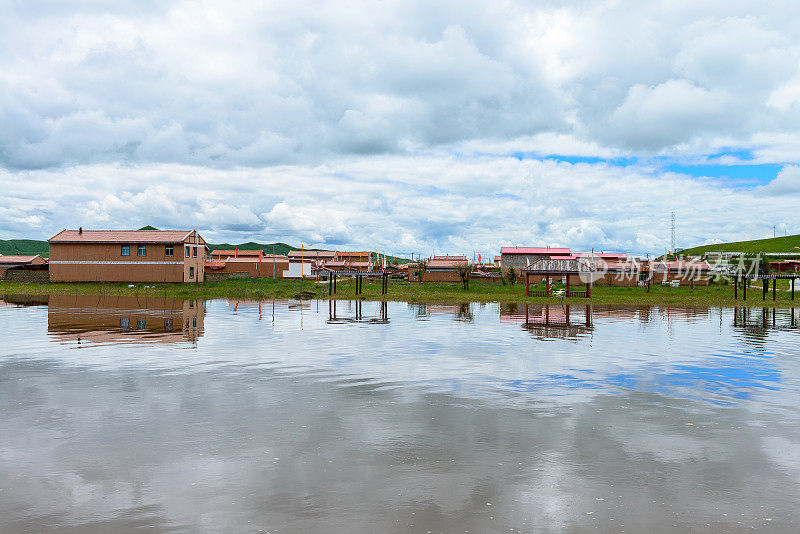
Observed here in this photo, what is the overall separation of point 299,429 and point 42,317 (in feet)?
95.1

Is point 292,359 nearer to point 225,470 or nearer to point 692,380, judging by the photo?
point 225,470

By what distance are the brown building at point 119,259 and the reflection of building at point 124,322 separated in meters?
23.7

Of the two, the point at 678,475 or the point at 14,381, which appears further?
the point at 14,381

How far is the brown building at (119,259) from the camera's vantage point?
67625mm

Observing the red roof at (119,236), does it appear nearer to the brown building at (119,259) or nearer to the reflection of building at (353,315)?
the brown building at (119,259)

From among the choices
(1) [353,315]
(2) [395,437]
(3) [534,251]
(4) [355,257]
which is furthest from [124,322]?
(4) [355,257]

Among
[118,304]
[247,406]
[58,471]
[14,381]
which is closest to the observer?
[58,471]

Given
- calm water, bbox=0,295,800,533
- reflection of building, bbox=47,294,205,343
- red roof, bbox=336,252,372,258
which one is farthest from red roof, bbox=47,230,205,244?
red roof, bbox=336,252,372,258

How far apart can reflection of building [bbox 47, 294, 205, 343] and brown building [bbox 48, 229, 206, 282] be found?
23.7 meters

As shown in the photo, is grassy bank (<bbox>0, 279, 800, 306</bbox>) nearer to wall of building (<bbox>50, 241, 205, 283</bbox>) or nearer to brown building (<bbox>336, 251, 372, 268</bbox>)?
wall of building (<bbox>50, 241, 205, 283</bbox>)

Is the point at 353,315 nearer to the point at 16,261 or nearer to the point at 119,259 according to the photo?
the point at 119,259

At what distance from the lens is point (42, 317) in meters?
32.8

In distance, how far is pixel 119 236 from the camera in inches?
2736

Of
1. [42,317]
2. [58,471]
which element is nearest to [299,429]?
[58,471]
